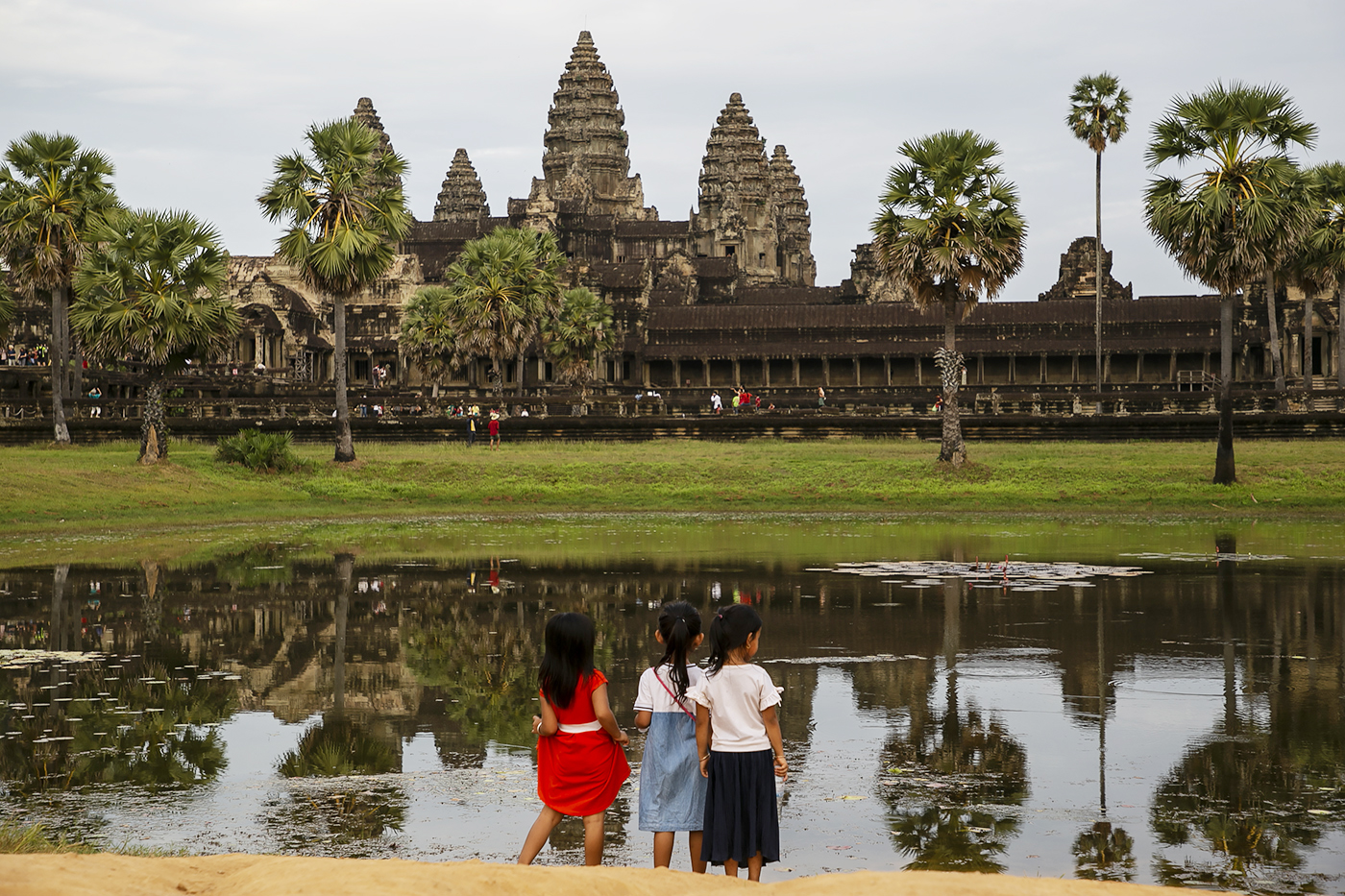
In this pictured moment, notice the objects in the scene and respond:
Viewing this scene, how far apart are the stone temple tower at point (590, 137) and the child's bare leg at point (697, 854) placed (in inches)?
3536

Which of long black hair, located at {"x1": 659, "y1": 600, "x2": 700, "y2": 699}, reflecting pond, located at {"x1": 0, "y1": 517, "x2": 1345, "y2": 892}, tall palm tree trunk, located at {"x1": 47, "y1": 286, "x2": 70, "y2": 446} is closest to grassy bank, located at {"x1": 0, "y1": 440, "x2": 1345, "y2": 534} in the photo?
tall palm tree trunk, located at {"x1": 47, "y1": 286, "x2": 70, "y2": 446}

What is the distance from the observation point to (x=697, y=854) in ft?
22.1

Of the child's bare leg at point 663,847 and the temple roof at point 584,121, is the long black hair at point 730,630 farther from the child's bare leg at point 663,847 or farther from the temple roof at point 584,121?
the temple roof at point 584,121

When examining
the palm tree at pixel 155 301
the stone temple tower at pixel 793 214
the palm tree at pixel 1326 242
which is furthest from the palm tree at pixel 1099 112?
the stone temple tower at pixel 793 214

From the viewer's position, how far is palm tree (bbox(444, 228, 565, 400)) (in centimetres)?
4894

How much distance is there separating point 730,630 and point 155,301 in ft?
95.1

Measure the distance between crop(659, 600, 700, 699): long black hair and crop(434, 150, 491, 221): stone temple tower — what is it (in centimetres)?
10815

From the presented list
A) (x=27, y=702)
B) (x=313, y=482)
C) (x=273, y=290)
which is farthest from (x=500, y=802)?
(x=273, y=290)

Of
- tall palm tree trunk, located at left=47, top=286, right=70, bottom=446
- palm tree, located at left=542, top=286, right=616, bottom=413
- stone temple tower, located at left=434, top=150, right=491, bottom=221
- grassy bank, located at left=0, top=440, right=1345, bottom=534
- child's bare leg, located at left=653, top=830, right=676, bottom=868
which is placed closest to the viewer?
child's bare leg, located at left=653, top=830, right=676, bottom=868

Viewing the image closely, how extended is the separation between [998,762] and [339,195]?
1156 inches

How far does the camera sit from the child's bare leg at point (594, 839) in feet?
21.8

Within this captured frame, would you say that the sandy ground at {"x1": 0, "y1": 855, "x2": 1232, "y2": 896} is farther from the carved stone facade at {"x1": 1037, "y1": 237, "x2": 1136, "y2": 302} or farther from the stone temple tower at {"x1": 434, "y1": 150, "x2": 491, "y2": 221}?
the stone temple tower at {"x1": 434, "y1": 150, "x2": 491, "y2": 221}

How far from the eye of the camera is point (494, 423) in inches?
1571

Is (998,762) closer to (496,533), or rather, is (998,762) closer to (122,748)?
(122,748)
